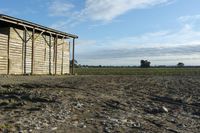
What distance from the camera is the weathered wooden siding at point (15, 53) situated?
28.3 metres

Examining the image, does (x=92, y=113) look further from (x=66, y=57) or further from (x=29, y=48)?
(x=66, y=57)

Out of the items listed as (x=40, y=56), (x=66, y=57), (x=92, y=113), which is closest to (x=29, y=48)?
(x=40, y=56)

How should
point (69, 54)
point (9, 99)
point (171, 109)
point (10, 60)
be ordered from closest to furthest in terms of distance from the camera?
point (9, 99)
point (171, 109)
point (10, 60)
point (69, 54)

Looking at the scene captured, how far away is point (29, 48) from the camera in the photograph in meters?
30.6

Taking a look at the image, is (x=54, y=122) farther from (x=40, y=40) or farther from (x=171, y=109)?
(x=40, y=40)

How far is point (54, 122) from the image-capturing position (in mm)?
9781

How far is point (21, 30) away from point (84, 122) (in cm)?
2089

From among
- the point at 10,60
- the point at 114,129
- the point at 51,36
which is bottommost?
the point at 114,129

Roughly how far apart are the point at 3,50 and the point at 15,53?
1.47m

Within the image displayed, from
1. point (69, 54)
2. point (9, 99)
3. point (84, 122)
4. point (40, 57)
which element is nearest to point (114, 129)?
point (84, 122)

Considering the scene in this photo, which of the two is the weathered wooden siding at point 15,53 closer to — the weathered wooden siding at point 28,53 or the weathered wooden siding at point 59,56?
the weathered wooden siding at point 28,53

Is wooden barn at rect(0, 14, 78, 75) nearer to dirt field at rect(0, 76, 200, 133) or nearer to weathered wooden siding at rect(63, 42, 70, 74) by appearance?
weathered wooden siding at rect(63, 42, 70, 74)

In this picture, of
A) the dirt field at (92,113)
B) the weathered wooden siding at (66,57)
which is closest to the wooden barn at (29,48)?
the weathered wooden siding at (66,57)

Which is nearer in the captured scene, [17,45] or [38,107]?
[38,107]
